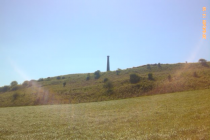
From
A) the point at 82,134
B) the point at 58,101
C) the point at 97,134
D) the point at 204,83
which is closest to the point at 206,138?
the point at 97,134

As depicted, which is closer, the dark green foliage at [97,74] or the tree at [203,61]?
the tree at [203,61]

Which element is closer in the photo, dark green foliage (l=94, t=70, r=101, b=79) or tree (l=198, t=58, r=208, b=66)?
tree (l=198, t=58, r=208, b=66)

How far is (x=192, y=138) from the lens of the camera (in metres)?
12.6

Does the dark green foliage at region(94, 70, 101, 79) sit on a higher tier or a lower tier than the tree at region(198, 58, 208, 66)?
lower

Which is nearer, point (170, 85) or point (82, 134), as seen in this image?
point (82, 134)

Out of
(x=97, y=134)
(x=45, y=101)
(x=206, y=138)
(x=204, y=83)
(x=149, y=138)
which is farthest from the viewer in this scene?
(x=45, y=101)

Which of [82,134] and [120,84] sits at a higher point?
[120,84]

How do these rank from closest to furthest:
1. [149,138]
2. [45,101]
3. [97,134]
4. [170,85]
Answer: [149,138] < [97,134] < [170,85] < [45,101]

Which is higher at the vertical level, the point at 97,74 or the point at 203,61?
the point at 203,61

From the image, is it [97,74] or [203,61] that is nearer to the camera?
[203,61]

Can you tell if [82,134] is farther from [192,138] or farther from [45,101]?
[45,101]

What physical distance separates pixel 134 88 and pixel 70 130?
46.2m

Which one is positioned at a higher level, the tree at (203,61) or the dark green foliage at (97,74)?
the tree at (203,61)

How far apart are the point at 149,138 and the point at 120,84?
5890 centimetres
